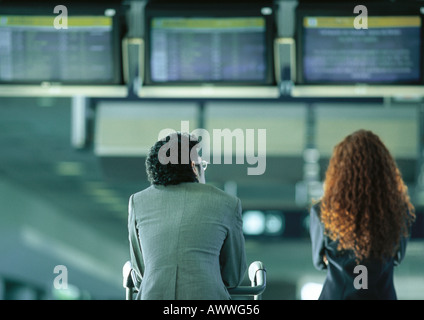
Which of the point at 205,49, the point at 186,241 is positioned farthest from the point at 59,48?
the point at 186,241

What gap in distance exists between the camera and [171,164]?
285 cm

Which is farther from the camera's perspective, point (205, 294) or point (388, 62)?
Result: point (388, 62)

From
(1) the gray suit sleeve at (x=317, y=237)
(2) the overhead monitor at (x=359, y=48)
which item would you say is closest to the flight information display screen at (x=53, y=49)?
(2) the overhead monitor at (x=359, y=48)

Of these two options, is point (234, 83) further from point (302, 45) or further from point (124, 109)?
point (124, 109)

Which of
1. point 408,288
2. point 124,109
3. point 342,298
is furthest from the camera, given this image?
point 408,288

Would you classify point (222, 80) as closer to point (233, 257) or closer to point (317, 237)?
point (317, 237)

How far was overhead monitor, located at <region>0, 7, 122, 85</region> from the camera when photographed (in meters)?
4.29

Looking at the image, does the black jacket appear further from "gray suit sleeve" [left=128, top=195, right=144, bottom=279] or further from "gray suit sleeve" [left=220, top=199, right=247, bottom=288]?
"gray suit sleeve" [left=128, top=195, right=144, bottom=279]

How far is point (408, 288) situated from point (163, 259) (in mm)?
19772

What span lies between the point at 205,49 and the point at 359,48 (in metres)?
0.97

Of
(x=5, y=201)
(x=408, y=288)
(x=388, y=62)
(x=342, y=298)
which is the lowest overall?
(x=408, y=288)

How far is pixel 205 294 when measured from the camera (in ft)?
8.59
